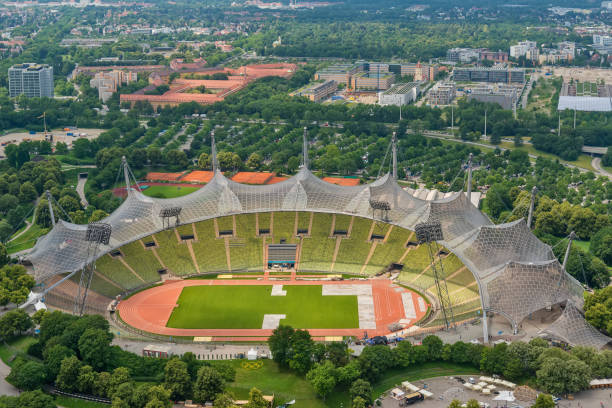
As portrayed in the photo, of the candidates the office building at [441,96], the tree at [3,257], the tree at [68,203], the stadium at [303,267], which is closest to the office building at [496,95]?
the office building at [441,96]

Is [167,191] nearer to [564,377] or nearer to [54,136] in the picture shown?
[54,136]

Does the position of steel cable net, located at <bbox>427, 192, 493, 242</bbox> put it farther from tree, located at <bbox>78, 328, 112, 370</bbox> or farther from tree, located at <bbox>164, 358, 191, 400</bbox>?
tree, located at <bbox>78, 328, 112, 370</bbox>

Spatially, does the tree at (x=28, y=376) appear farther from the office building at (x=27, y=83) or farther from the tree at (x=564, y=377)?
the office building at (x=27, y=83)

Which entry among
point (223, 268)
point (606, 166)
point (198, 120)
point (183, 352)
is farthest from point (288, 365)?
point (198, 120)

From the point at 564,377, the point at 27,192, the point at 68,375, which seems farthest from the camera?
the point at 27,192

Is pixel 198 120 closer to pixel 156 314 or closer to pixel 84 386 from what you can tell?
pixel 156 314

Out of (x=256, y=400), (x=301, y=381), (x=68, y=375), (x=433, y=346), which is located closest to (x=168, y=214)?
(x=68, y=375)
